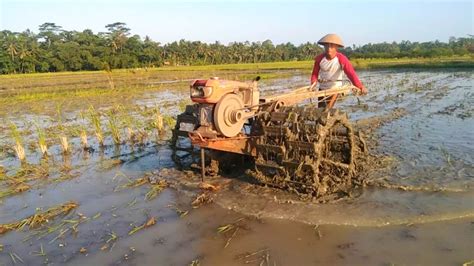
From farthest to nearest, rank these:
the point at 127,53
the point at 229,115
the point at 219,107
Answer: the point at 127,53 < the point at 229,115 < the point at 219,107

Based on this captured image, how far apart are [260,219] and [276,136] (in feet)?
4.18

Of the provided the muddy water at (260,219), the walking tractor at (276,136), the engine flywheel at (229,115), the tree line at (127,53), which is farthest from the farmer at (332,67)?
the tree line at (127,53)

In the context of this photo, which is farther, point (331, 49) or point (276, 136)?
point (331, 49)

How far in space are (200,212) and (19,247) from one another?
2.00 meters

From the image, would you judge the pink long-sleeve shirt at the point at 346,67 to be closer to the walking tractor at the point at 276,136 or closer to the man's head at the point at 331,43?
the man's head at the point at 331,43

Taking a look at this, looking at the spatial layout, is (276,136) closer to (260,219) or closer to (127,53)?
(260,219)

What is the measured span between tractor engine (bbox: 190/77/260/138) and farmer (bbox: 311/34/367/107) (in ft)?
5.22

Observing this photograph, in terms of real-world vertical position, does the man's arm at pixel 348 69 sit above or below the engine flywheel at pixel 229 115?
above

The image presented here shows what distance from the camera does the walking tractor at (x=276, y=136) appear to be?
508 cm

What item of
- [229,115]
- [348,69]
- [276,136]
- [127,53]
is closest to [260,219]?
[276,136]

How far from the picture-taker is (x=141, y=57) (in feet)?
209

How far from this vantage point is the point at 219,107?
5168 mm

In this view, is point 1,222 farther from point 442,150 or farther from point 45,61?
point 45,61

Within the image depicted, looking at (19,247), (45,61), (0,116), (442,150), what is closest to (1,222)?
(19,247)
